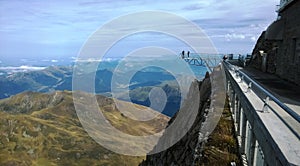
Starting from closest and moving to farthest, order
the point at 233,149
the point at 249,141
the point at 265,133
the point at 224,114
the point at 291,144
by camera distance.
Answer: the point at 291,144 < the point at 265,133 < the point at 249,141 < the point at 233,149 < the point at 224,114

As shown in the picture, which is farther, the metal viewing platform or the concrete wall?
the concrete wall

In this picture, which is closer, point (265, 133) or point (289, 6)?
point (265, 133)

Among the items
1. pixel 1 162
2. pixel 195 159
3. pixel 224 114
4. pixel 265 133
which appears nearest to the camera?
pixel 265 133

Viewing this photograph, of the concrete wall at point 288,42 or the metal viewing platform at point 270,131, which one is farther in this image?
the concrete wall at point 288,42

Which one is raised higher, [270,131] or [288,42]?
[288,42]

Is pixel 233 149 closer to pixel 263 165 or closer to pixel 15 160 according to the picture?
pixel 263 165

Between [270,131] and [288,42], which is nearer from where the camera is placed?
[270,131]

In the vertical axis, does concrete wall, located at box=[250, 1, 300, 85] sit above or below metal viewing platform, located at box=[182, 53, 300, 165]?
above

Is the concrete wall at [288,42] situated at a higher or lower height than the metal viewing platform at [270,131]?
higher

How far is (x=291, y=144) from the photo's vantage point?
591cm

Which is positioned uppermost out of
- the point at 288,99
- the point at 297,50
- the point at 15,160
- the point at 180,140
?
the point at 297,50

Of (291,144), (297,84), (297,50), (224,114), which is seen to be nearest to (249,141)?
(291,144)

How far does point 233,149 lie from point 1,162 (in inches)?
7936

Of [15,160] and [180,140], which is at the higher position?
[180,140]
